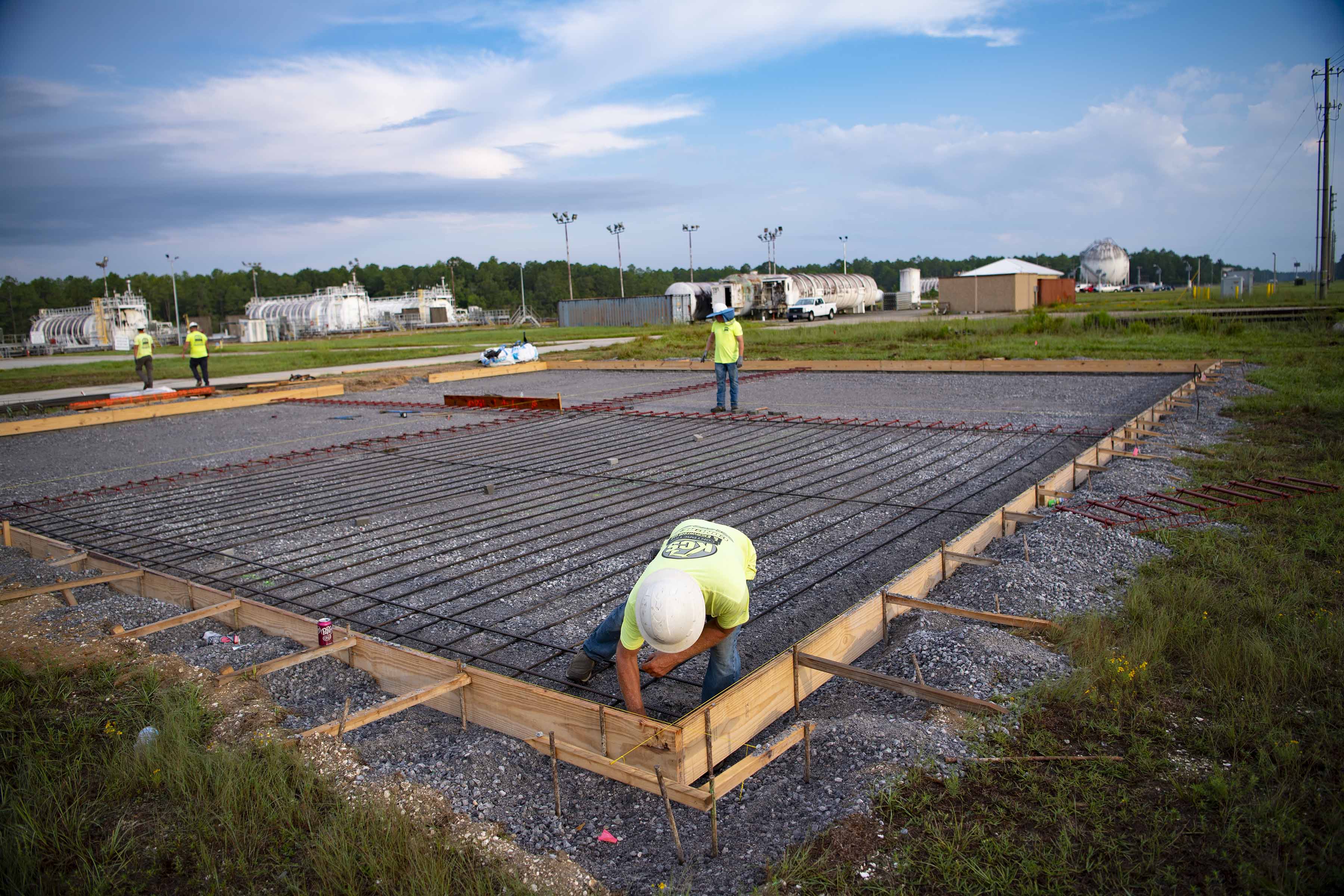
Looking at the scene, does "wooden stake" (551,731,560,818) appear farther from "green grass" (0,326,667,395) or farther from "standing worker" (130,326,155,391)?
"green grass" (0,326,667,395)

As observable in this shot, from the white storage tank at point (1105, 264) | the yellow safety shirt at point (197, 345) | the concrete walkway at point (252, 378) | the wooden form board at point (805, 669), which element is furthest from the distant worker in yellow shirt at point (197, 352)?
the white storage tank at point (1105, 264)

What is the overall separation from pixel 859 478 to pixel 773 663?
4.09 m

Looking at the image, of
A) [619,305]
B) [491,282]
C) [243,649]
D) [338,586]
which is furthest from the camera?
[491,282]

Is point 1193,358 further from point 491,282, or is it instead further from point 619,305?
point 491,282

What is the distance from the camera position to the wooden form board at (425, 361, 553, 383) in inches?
666

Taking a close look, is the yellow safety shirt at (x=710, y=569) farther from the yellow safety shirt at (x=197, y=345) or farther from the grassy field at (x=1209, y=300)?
the grassy field at (x=1209, y=300)

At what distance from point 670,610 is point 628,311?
43.1 metres

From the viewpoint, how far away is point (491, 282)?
82.1 m

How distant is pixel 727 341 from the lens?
33.8 ft

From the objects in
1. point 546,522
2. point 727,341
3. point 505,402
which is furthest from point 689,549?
point 505,402

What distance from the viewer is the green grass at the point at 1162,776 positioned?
2.23m

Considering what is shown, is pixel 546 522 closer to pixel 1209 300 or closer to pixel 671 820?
pixel 671 820

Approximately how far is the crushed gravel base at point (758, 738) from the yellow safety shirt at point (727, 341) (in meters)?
5.90

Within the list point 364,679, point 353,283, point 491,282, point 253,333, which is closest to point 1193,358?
point 364,679
